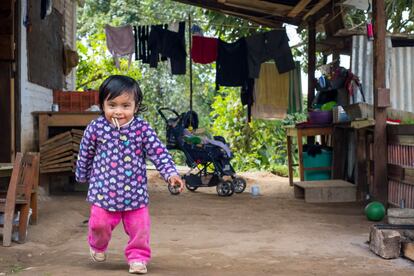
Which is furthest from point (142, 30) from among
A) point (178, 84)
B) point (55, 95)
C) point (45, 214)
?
point (178, 84)

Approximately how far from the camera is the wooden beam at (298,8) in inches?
409

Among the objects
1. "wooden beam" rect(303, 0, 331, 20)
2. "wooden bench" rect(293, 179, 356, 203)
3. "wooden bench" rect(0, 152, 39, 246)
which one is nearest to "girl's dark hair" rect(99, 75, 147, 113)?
"wooden bench" rect(0, 152, 39, 246)

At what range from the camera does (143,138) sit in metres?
4.06

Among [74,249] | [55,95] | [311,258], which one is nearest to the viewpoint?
[311,258]

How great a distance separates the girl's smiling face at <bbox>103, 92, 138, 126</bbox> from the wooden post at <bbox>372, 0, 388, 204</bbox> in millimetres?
4369

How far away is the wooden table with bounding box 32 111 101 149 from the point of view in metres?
8.56

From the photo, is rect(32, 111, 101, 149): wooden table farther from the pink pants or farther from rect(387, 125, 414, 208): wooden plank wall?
the pink pants

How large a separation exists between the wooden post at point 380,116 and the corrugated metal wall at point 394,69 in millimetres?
2418

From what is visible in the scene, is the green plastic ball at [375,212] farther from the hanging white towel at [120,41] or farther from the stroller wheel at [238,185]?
the hanging white towel at [120,41]

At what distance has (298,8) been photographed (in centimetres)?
1081

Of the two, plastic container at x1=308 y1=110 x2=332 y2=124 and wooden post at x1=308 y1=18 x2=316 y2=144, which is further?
wooden post at x1=308 y1=18 x2=316 y2=144

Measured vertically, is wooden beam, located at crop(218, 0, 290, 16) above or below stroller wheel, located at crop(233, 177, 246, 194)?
above

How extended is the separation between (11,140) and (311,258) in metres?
4.91

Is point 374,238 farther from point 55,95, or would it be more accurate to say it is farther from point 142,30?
point 142,30
